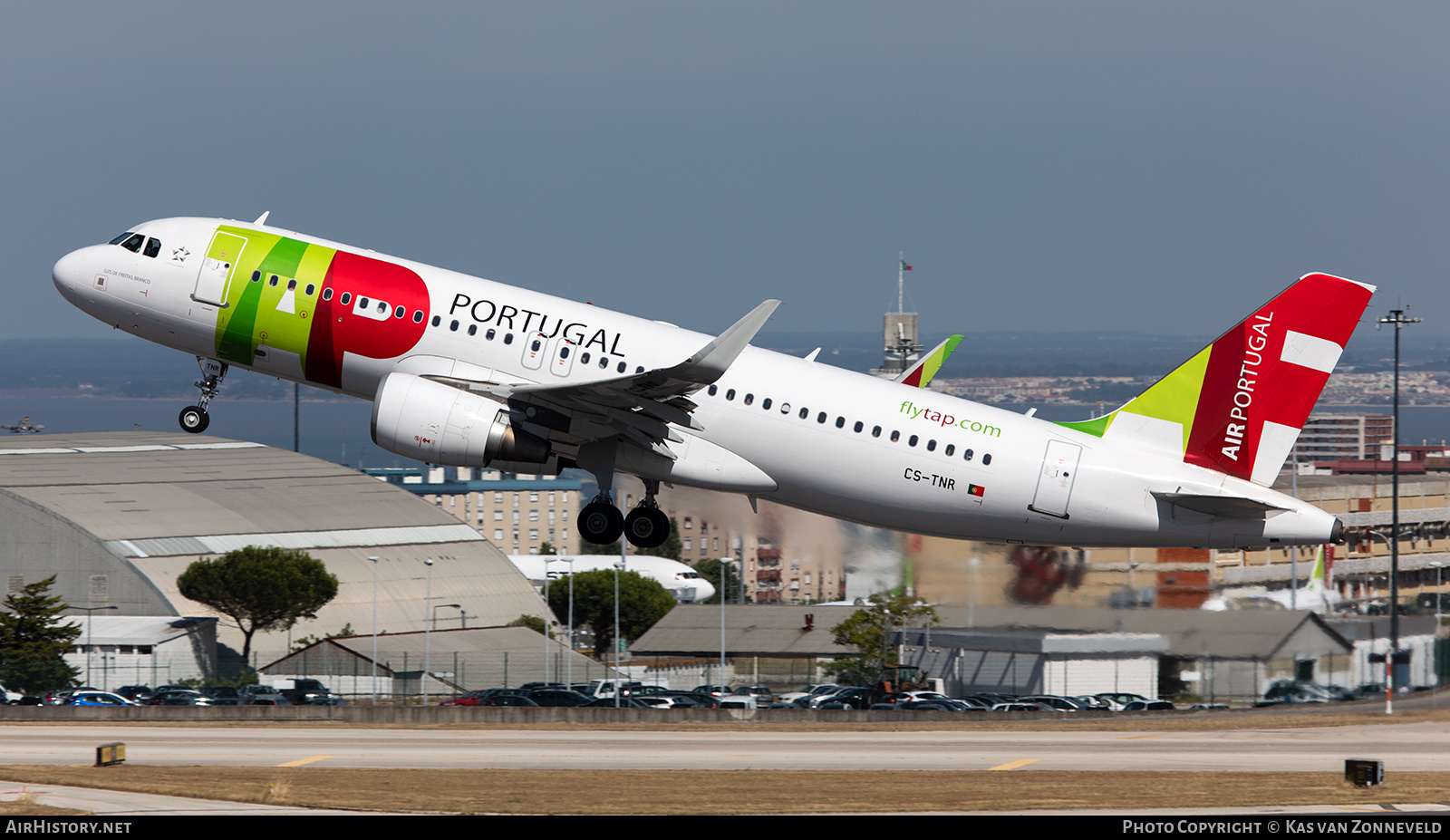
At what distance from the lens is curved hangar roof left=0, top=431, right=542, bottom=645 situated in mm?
98312

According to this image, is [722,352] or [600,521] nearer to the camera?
[722,352]

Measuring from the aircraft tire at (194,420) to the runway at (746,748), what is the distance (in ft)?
38.0

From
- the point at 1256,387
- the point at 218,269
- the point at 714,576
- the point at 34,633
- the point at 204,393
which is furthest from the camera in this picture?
the point at 714,576

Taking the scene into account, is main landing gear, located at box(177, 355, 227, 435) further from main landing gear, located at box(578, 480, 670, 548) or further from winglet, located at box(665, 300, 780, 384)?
winglet, located at box(665, 300, 780, 384)

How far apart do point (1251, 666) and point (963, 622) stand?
11.3 m

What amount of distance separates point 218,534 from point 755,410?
265 feet

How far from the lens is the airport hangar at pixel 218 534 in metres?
97.9

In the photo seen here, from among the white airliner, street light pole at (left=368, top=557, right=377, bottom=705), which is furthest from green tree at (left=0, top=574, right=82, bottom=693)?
the white airliner

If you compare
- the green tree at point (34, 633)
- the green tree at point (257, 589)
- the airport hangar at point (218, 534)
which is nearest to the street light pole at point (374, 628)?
the airport hangar at point (218, 534)

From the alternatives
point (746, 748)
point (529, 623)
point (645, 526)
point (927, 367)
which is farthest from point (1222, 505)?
point (529, 623)

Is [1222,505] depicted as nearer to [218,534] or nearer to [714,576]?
[218,534]

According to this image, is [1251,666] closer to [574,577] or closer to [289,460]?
[574,577]

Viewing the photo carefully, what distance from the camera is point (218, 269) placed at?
3506 cm
